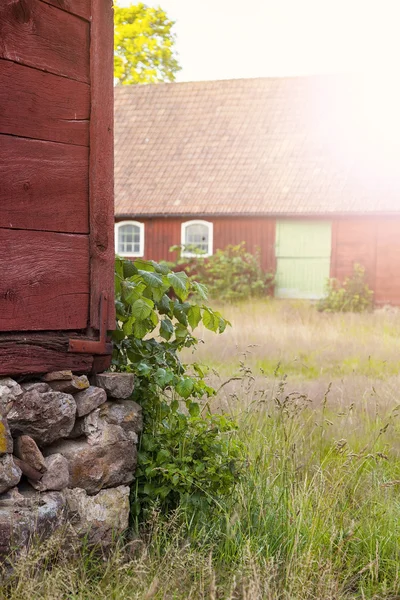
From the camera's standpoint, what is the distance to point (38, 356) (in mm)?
3875

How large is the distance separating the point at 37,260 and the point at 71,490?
1096 millimetres

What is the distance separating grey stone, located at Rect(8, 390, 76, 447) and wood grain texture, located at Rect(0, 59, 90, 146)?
1215mm

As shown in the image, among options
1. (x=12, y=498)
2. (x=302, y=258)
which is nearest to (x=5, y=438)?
(x=12, y=498)

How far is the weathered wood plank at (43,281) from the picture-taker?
148 inches

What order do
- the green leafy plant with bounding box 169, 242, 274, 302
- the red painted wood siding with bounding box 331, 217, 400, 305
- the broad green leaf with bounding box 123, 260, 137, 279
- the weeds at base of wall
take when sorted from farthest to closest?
the green leafy plant with bounding box 169, 242, 274, 302
the red painted wood siding with bounding box 331, 217, 400, 305
the broad green leaf with bounding box 123, 260, 137, 279
the weeds at base of wall

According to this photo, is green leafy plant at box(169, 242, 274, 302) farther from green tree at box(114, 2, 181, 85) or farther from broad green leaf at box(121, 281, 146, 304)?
broad green leaf at box(121, 281, 146, 304)

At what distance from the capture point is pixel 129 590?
3469 mm

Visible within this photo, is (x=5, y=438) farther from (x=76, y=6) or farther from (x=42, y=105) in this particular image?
(x=76, y=6)

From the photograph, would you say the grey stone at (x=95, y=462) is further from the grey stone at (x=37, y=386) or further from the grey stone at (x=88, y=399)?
the grey stone at (x=37, y=386)

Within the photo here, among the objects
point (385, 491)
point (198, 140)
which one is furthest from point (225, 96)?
point (385, 491)

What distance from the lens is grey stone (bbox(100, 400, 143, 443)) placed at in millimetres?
4137

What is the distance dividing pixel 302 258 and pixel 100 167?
18.4 m

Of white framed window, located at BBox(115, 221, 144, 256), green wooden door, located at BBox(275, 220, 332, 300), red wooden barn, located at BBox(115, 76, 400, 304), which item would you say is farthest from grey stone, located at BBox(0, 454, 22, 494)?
white framed window, located at BBox(115, 221, 144, 256)

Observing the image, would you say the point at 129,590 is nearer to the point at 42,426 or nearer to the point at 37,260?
the point at 42,426
